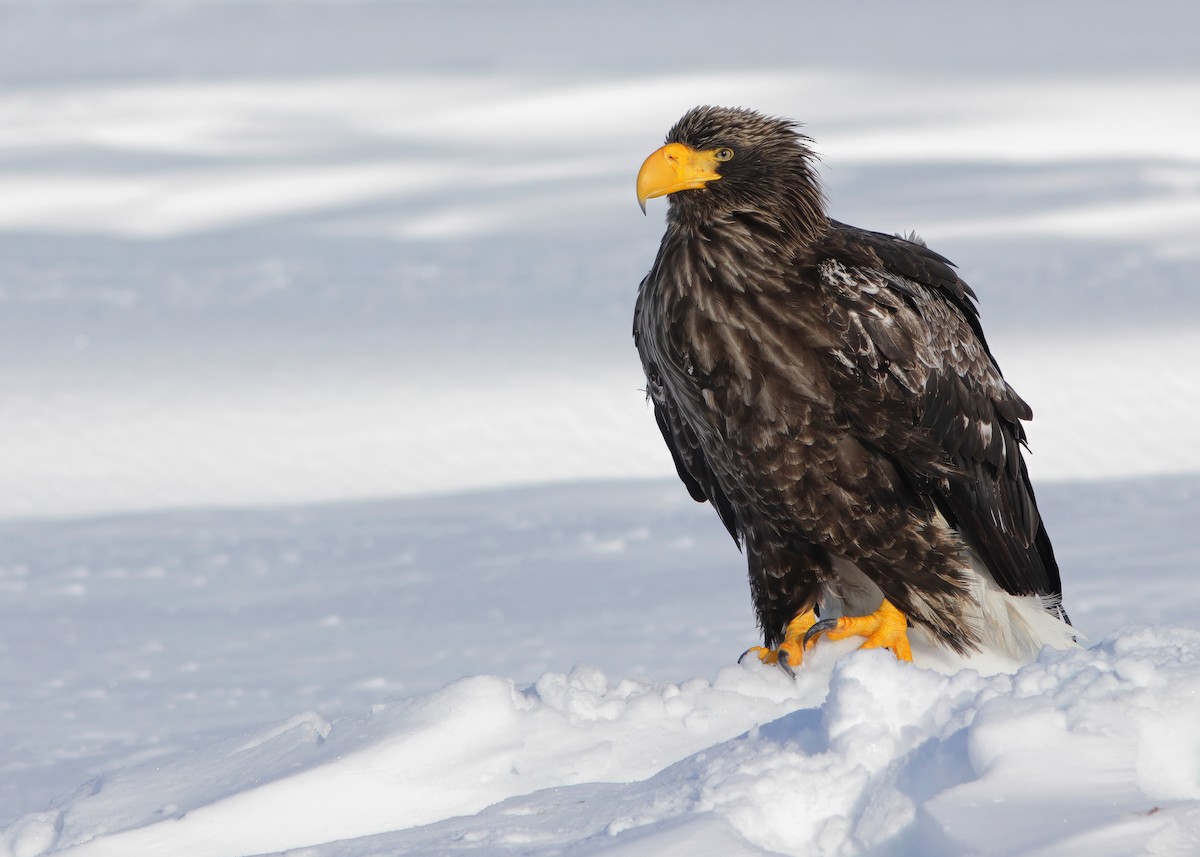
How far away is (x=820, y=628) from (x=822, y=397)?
30.1 inches

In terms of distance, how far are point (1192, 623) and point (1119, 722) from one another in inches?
222

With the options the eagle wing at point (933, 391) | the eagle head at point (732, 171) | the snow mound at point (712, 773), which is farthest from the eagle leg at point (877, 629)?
the eagle head at point (732, 171)

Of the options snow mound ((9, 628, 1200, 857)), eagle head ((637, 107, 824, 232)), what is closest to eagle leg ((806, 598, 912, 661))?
snow mound ((9, 628, 1200, 857))

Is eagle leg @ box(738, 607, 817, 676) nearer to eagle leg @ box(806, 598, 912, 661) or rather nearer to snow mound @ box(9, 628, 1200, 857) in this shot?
eagle leg @ box(806, 598, 912, 661)

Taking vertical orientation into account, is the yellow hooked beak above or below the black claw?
above

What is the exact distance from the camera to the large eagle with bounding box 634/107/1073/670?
5309 millimetres

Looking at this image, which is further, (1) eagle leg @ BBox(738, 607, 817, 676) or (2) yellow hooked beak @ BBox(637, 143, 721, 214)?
(2) yellow hooked beak @ BBox(637, 143, 721, 214)

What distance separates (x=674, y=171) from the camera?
18.1ft

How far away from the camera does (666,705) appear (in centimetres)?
448

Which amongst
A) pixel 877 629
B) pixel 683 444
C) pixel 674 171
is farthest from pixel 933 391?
pixel 674 171

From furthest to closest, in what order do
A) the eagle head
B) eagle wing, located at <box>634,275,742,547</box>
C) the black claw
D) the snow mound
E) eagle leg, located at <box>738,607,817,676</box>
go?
eagle wing, located at <box>634,275,742,547</box> < the eagle head < the black claw < eagle leg, located at <box>738,607,817,676</box> < the snow mound

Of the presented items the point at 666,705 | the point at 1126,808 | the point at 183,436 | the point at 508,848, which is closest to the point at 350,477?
the point at 183,436

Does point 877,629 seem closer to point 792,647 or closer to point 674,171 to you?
point 792,647

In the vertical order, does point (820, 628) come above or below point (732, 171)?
below
